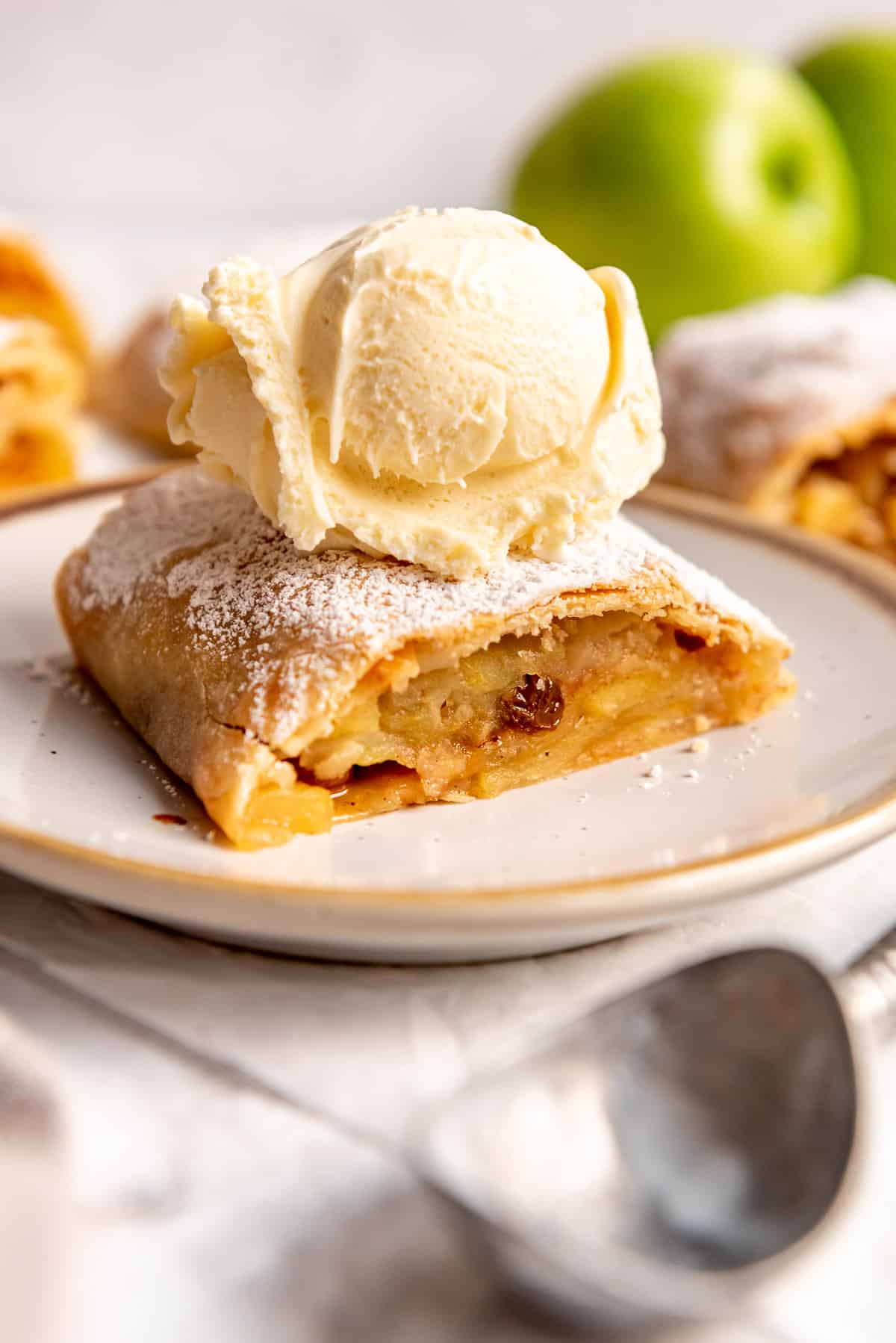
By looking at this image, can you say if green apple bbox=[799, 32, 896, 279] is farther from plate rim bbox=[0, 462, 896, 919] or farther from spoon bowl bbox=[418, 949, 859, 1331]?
spoon bowl bbox=[418, 949, 859, 1331]

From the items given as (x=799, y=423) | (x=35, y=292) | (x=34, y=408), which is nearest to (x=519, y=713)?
(x=799, y=423)

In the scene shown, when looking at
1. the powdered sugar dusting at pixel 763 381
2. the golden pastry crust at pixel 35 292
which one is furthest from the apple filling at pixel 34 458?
the powdered sugar dusting at pixel 763 381

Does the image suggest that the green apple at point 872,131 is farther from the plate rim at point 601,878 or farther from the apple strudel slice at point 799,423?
the plate rim at point 601,878

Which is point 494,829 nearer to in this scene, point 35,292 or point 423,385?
point 423,385

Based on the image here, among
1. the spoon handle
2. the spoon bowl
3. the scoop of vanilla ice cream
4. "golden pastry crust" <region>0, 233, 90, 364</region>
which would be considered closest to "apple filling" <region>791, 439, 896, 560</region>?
the scoop of vanilla ice cream

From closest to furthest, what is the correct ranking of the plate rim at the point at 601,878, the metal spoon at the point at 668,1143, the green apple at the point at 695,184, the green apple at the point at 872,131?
1. the metal spoon at the point at 668,1143
2. the plate rim at the point at 601,878
3. the green apple at the point at 695,184
4. the green apple at the point at 872,131
